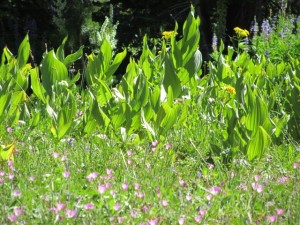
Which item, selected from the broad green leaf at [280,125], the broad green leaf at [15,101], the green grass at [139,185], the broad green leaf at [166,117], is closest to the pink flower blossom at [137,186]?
the green grass at [139,185]

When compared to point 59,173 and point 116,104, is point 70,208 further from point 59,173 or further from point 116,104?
point 116,104

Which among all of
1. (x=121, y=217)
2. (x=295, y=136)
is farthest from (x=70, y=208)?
(x=295, y=136)

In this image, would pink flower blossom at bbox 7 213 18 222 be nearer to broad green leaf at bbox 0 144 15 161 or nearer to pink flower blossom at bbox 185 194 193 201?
pink flower blossom at bbox 185 194 193 201

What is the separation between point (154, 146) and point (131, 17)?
17.5ft

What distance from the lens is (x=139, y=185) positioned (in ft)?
8.66

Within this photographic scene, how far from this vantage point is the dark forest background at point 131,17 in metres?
8.21

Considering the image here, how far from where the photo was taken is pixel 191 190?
9.50 feet

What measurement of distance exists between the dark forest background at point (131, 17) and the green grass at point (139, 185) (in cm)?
434

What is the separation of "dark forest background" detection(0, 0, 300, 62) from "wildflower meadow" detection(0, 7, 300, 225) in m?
3.43

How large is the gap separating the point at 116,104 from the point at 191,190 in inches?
45.3

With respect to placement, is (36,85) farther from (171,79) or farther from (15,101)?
(171,79)

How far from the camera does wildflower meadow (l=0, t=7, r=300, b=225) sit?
8.02 ft

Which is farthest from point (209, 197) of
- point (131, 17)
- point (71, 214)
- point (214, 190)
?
point (131, 17)

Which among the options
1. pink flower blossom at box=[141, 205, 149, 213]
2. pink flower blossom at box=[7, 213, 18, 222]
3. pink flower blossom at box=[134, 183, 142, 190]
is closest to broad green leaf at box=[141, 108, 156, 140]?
pink flower blossom at box=[134, 183, 142, 190]
